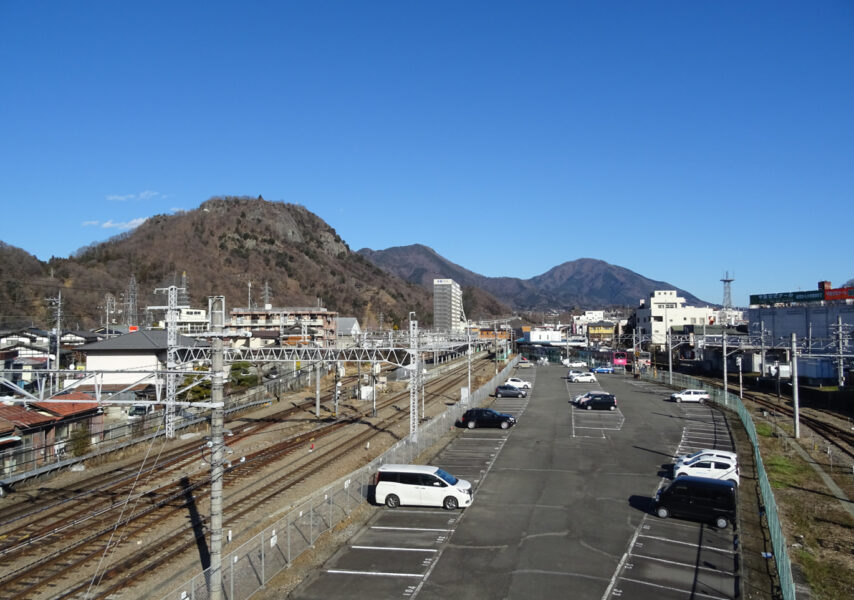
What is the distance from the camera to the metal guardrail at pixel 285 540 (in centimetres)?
1152

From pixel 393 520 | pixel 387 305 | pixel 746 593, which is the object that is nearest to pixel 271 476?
pixel 393 520

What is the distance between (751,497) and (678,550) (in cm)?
626

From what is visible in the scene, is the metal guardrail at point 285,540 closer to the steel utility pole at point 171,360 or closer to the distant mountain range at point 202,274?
the steel utility pole at point 171,360

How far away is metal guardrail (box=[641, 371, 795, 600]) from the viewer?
1106 cm

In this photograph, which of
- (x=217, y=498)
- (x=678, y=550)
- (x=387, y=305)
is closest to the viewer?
(x=217, y=498)

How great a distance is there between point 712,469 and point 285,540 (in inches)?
577

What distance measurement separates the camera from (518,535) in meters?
15.1

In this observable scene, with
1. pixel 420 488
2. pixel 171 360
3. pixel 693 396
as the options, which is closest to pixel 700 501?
pixel 420 488

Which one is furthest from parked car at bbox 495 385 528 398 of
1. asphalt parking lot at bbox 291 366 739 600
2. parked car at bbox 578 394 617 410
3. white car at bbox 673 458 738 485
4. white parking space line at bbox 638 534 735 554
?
white parking space line at bbox 638 534 735 554

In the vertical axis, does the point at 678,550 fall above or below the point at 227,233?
below

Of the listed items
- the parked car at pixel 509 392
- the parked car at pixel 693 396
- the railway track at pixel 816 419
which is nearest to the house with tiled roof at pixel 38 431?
the parked car at pixel 509 392

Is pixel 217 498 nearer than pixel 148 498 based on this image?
Yes

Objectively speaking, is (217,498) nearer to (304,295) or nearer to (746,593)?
(746,593)

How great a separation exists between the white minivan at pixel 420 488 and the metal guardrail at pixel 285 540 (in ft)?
2.48
